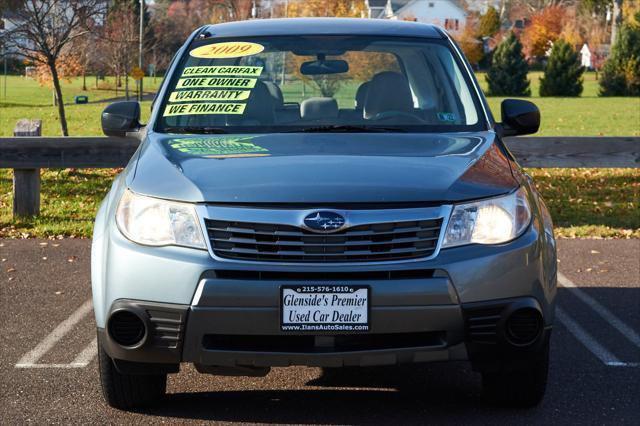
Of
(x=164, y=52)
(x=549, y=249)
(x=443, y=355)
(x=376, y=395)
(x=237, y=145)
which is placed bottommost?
(x=164, y=52)

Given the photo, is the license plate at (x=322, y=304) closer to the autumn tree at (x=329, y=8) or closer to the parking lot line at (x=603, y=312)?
the parking lot line at (x=603, y=312)

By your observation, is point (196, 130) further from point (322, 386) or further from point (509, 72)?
point (509, 72)

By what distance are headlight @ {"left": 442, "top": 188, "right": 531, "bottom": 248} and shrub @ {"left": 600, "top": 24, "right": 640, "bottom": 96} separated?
183 ft

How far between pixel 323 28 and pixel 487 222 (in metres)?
2.13

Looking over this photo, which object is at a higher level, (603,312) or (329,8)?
(603,312)

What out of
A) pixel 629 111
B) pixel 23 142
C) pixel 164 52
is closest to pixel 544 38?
pixel 164 52

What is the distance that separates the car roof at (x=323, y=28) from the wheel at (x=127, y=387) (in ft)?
6.90

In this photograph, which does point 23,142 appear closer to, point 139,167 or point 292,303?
point 139,167

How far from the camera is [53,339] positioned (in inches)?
257

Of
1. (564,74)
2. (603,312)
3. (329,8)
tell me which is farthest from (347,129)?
(329,8)

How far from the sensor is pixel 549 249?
4770 mm

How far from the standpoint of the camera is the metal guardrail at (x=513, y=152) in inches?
429

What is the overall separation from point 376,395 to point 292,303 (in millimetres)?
1257

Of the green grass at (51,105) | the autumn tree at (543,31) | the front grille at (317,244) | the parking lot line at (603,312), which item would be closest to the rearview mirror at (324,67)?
the front grille at (317,244)
